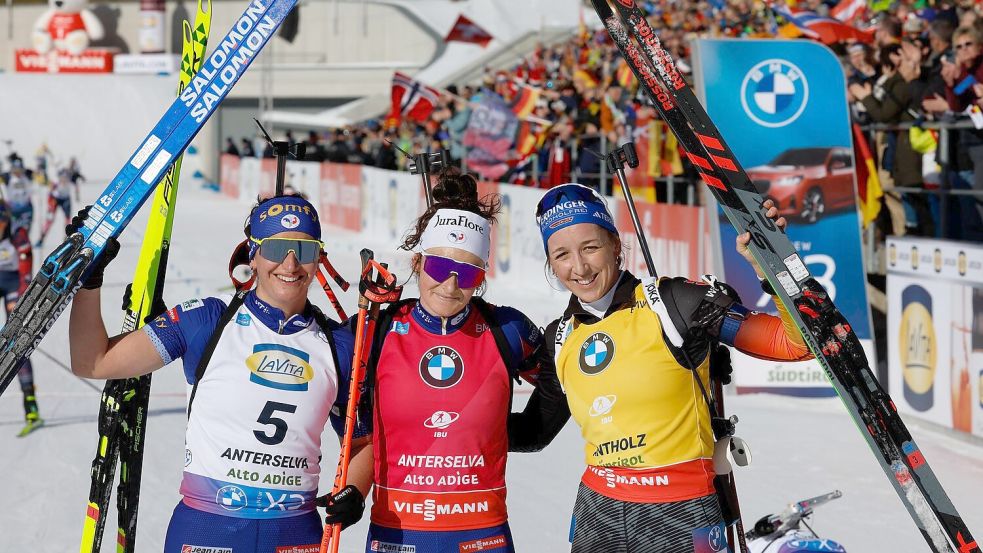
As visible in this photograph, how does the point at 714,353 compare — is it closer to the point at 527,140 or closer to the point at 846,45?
the point at 846,45

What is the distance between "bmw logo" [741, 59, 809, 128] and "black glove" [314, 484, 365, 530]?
7.30 metres

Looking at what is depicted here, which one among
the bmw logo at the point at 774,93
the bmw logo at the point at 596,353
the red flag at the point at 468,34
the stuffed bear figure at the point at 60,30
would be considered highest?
the stuffed bear figure at the point at 60,30

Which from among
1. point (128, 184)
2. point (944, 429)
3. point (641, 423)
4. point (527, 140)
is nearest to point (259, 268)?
point (128, 184)

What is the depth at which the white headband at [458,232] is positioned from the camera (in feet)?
13.2

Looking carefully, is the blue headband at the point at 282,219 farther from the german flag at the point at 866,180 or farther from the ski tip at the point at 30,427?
the german flag at the point at 866,180

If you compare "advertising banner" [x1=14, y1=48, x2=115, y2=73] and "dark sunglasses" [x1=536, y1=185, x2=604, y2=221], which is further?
"advertising banner" [x1=14, y1=48, x2=115, y2=73]

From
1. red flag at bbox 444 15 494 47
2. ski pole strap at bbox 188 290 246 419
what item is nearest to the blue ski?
ski pole strap at bbox 188 290 246 419

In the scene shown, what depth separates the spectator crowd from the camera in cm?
976

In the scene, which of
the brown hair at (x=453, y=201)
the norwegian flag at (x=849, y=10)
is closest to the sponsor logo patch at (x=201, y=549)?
the brown hair at (x=453, y=201)

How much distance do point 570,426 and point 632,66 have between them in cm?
570

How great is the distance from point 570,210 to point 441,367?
0.69 m

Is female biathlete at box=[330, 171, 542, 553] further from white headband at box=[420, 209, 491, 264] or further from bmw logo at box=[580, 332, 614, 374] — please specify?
bmw logo at box=[580, 332, 614, 374]

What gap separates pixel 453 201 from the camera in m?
4.19

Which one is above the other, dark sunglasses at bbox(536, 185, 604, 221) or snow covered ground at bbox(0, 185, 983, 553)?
dark sunglasses at bbox(536, 185, 604, 221)
